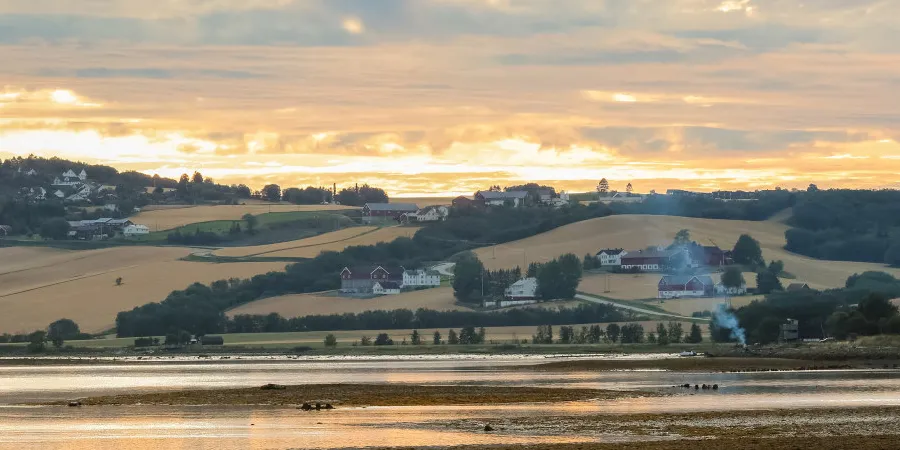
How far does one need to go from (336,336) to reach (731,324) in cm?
5157

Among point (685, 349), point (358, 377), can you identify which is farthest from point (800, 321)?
point (358, 377)

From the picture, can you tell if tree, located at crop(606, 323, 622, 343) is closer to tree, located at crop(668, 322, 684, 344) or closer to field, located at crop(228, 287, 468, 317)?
tree, located at crop(668, 322, 684, 344)

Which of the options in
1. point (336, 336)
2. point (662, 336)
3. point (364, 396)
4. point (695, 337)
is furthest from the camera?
point (336, 336)

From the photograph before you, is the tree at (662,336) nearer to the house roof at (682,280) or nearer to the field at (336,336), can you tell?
the field at (336,336)

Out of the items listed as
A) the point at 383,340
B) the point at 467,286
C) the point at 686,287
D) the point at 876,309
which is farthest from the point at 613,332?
the point at 467,286

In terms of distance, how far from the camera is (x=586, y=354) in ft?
443

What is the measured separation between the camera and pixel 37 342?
168m

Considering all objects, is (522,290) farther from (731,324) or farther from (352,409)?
(352,409)

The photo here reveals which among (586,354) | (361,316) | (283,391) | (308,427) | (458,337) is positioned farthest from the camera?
(361,316)

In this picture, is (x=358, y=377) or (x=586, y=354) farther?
(x=586, y=354)

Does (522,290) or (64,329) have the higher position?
(522,290)

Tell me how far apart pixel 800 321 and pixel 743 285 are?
5316cm

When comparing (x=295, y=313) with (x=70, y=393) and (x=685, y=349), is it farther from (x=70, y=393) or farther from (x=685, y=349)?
(x=70, y=393)

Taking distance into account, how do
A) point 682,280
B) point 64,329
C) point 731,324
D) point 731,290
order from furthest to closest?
point 682,280 < point 731,290 < point 64,329 < point 731,324
